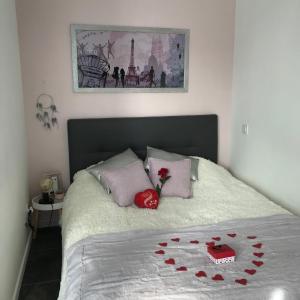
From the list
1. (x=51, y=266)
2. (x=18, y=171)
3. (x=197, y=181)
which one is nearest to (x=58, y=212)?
(x=51, y=266)

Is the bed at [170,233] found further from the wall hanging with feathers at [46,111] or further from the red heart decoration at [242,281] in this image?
the wall hanging with feathers at [46,111]

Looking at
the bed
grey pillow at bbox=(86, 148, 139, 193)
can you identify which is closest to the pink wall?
the bed

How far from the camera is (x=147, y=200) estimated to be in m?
2.43

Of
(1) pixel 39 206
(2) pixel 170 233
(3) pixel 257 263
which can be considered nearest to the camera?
(3) pixel 257 263

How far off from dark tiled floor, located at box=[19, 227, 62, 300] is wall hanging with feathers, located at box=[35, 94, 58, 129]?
102cm

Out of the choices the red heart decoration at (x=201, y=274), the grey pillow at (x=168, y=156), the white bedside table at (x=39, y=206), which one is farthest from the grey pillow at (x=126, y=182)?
the red heart decoration at (x=201, y=274)

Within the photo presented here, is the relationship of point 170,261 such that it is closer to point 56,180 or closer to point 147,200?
point 147,200

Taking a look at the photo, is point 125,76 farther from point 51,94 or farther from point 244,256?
point 244,256

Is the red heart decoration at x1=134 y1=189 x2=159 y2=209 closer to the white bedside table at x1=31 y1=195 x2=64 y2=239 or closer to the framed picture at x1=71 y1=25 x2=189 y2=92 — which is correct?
the white bedside table at x1=31 y1=195 x2=64 y2=239

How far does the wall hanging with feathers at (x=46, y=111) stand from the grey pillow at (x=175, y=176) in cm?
99

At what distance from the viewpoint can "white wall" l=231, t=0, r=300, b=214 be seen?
95.3 inches

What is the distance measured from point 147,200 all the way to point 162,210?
133mm

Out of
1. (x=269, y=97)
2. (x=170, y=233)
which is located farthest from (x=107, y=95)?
(x=170, y=233)

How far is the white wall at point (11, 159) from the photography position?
75.4 inches
